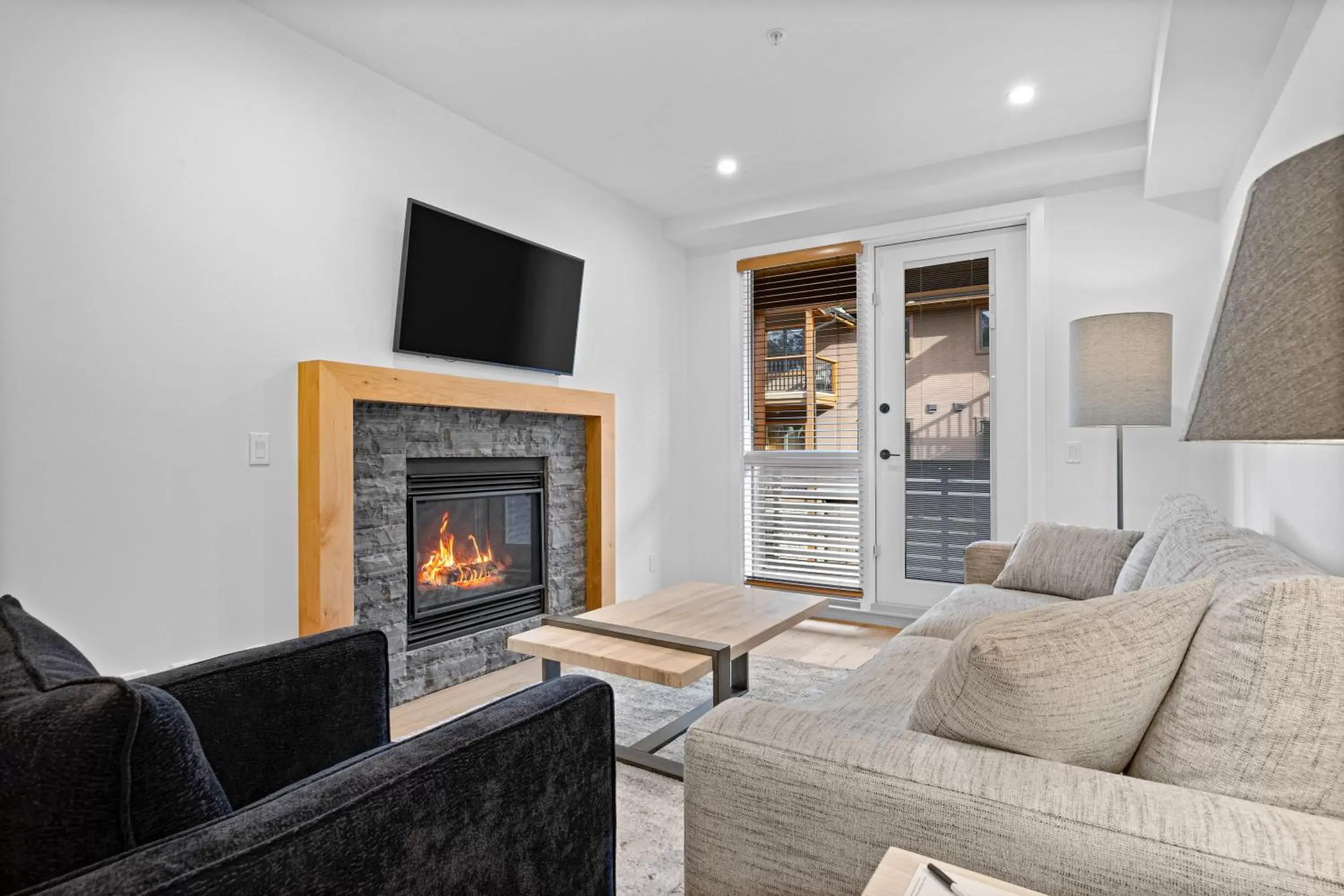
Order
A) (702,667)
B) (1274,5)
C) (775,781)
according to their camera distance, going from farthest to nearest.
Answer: (702,667)
(1274,5)
(775,781)

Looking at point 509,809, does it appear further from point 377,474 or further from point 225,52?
point 225,52

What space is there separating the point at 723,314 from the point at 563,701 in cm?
394

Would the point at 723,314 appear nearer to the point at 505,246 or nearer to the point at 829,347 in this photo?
the point at 829,347

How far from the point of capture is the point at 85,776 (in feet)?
2.28

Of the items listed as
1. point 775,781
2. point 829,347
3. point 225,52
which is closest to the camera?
point 775,781

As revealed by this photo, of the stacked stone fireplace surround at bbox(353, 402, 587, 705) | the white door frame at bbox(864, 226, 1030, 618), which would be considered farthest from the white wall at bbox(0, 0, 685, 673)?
the white door frame at bbox(864, 226, 1030, 618)

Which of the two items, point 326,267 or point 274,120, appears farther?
point 326,267

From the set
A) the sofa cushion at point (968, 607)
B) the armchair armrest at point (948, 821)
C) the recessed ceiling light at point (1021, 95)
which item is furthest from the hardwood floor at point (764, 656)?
the recessed ceiling light at point (1021, 95)

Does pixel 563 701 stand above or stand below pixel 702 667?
above

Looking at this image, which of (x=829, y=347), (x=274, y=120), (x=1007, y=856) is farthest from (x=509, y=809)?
(x=829, y=347)

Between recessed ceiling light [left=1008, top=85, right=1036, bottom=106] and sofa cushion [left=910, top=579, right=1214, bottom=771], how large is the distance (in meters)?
2.60

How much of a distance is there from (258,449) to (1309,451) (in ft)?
10.6

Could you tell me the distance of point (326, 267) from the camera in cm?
277

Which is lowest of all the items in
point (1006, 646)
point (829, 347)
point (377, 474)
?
point (1006, 646)
